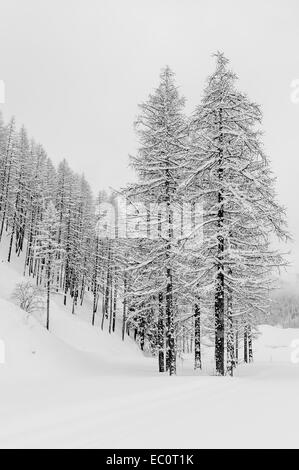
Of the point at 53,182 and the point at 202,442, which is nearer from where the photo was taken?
the point at 202,442

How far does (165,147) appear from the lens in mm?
19984

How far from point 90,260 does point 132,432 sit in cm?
5486

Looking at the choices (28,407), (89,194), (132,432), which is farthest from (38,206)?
(132,432)

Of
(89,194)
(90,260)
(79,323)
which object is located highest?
(89,194)
